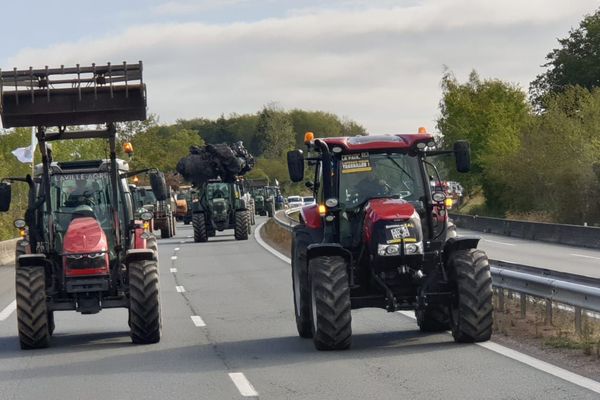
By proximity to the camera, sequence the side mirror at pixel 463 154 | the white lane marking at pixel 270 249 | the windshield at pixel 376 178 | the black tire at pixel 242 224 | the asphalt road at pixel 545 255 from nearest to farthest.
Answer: the side mirror at pixel 463 154 < the windshield at pixel 376 178 < the asphalt road at pixel 545 255 < the white lane marking at pixel 270 249 < the black tire at pixel 242 224

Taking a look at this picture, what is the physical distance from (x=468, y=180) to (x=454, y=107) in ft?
19.9

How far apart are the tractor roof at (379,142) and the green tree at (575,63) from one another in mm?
80412

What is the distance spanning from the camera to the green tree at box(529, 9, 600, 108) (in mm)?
95812

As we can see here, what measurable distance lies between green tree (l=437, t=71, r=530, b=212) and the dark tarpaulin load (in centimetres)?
1886

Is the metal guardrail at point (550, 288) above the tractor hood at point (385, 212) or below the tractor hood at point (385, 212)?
below

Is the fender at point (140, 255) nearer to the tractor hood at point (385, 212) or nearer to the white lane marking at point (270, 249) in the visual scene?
the tractor hood at point (385, 212)

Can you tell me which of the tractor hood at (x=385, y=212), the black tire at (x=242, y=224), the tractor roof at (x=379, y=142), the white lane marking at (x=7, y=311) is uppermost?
the tractor roof at (x=379, y=142)

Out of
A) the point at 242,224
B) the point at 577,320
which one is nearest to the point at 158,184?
the point at 577,320

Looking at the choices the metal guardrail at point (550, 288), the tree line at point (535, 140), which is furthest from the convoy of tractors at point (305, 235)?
the tree line at point (535, 140)

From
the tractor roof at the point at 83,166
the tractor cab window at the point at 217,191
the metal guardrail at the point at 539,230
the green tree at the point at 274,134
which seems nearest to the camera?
the tractor roof at the point at 83,166

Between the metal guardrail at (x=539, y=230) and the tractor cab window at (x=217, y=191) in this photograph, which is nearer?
the metal guardrail at (x=539, y=230)

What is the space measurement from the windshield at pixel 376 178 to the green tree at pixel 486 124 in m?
52.3

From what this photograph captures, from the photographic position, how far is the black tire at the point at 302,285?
51.7 ft

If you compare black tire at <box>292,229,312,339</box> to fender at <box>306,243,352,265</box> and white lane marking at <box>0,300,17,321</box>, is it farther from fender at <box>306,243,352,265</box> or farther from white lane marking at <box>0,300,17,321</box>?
white lane marking at <box>0,300,17,321</box>
